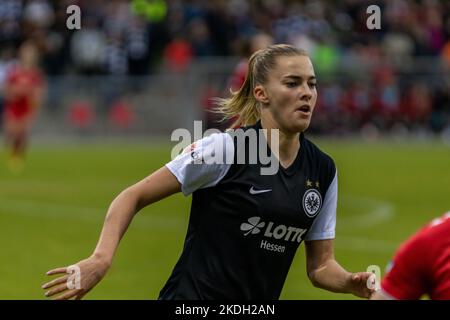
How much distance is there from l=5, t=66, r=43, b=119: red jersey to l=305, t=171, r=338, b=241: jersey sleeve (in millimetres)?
19579

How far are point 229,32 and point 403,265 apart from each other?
92.1 feet

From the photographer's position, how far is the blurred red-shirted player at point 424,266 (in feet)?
14.1

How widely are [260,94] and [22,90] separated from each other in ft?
65.2

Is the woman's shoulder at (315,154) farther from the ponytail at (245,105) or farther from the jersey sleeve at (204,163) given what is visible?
the jersey sleeve at (204,163)

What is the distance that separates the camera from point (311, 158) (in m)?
6.09

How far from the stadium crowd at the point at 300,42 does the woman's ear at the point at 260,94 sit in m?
22.9

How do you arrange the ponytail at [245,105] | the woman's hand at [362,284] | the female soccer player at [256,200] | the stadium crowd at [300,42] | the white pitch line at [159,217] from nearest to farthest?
1. the woman's hand at [362,284]
2. the female soccer player at [256,200]
3. the ponytail at [245,105]
4. the white pitch line at [159,217]
5. the stadium crowd at [300,42]

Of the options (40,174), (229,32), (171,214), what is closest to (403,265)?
(171,214)

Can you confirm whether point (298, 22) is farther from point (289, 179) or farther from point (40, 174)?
point (289, 179)

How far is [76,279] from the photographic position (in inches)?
202

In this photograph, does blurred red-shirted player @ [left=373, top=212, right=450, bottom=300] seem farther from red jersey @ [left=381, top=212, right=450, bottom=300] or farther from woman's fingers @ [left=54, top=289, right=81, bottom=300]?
woman's fingers @ [left=54, top=289, right=81, bottom=300]

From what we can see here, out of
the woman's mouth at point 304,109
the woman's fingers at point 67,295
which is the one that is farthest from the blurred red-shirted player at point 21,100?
the woman's fingers at point 67,295

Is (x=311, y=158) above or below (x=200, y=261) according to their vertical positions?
above

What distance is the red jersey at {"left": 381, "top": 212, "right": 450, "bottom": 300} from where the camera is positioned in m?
4.30
